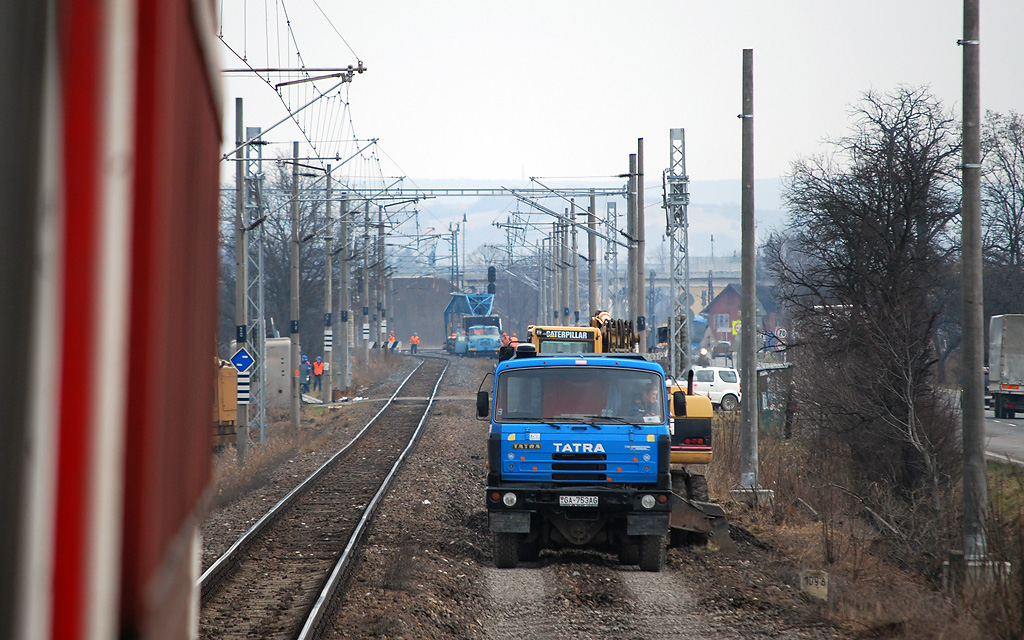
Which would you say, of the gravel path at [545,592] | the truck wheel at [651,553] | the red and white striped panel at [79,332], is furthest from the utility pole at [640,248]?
the red and white striped panel at [79,332]

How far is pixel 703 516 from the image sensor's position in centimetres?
1340

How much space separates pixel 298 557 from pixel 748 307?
9502 millimetres

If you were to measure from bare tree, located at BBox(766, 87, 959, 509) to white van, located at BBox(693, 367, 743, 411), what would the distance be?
1063 cm

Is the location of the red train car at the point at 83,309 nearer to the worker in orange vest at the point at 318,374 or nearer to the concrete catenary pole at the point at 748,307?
the concrete catenary pole at the point at 748,307

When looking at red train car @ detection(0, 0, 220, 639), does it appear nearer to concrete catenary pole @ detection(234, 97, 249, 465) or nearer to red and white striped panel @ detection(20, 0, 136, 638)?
red and white striped panel @ detection(20, 0, 136, 638)

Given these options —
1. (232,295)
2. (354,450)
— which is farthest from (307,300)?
(354,450)

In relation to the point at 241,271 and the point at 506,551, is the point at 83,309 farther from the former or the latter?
the point at 241,271

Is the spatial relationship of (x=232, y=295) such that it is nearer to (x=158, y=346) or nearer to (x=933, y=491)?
(x=933, y=491)

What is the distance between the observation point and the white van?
37.1m

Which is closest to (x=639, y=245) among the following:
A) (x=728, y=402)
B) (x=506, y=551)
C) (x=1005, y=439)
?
(x=728, y=402)

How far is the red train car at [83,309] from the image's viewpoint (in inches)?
50.9

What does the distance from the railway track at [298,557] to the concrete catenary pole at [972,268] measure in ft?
22.6

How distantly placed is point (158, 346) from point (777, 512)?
620 inches

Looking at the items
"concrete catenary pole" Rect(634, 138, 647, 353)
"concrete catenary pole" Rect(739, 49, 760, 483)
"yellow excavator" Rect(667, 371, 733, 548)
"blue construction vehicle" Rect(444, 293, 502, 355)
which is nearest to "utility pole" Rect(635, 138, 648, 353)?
"concrete catenary pole" Rect(634, 138, 647, 353)
